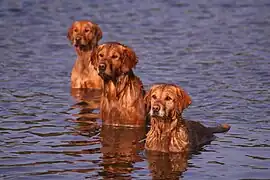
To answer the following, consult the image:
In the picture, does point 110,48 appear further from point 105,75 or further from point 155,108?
point 155,108

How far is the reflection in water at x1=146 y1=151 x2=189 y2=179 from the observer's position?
11.9 meters

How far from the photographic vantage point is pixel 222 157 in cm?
1280

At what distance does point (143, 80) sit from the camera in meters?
18.8

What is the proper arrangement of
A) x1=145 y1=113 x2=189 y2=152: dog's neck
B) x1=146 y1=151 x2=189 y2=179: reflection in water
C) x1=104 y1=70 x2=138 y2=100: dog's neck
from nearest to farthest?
x1=146 y1=151 x2=189 y2=179: reflection in water
x1=145 y1=113 x2=189 y2=152: dog's neck
x1=104 y1=70 x2=138 y2=100: dog's neck

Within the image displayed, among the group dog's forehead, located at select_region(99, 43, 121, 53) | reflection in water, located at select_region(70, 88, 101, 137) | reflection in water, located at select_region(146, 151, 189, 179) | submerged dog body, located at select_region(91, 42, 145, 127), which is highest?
dog's forehead, located at select_region(99, 43, 121, 53)

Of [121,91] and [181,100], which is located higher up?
[181,100]

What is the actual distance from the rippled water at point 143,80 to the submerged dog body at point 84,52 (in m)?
0.40

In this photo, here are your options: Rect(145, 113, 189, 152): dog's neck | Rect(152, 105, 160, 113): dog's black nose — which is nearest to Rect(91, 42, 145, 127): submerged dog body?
Rect(145, 113, 189, 152): dog's neck

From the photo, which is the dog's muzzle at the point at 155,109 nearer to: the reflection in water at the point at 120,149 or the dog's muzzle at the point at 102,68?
the reflection in water at the point at 120,149

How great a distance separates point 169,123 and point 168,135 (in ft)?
0.64

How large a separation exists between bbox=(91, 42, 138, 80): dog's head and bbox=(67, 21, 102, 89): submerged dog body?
369 cm

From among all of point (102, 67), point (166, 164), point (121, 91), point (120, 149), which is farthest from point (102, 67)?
point (166, 164)

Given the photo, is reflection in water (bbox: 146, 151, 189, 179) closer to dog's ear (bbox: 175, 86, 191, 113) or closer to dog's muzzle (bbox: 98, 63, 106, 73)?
dog's ear (bbox: 175, 86, 191, 113)

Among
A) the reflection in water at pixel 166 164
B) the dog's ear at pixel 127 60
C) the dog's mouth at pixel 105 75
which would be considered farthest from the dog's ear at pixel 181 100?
the dog's mouth at pixel 105 75
